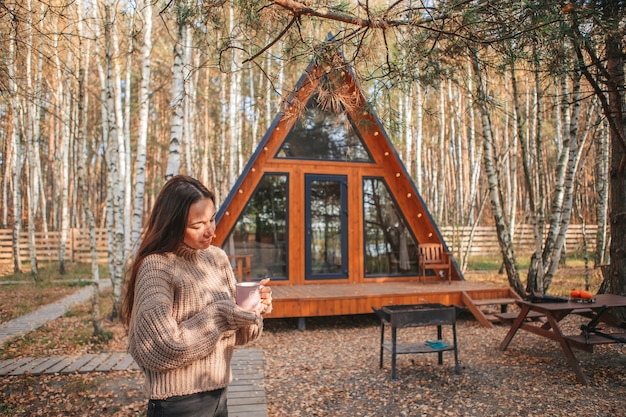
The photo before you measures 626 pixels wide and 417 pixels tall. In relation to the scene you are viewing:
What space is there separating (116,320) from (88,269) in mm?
8746

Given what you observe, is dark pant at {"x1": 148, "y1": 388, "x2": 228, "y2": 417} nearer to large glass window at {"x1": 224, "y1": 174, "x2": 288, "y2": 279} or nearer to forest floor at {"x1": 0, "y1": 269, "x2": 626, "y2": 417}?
forest floor at {"x1": 0, "y1": 269, "x2": 626, "y2": 417}

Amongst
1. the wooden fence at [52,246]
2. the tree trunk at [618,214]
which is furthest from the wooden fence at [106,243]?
the tree trunk at [618,214]

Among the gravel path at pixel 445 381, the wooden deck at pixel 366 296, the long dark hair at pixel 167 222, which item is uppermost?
the long dark hair at pixel 167 222

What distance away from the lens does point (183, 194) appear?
4.68ft

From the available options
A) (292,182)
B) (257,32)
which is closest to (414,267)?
(292,182)

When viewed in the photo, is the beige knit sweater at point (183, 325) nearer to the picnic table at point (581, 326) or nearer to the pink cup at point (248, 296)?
the pink cup at point (248, 296)

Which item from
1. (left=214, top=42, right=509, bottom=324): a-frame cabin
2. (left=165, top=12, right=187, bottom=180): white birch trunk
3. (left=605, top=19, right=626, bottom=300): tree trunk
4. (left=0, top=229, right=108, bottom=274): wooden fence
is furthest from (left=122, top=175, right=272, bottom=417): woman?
(left=0, top=229, right=108, bottom=274): wooden fence

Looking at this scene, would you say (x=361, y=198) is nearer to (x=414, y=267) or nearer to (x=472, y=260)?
(x=414, y=267)

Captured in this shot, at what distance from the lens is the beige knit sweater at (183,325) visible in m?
1.25

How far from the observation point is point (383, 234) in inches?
318

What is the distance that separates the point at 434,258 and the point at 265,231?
3.01 metres

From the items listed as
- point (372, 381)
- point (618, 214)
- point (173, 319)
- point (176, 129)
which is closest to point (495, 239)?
point (618, 214)

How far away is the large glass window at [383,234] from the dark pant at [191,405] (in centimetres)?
668

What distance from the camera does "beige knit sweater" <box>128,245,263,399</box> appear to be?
1245mm
